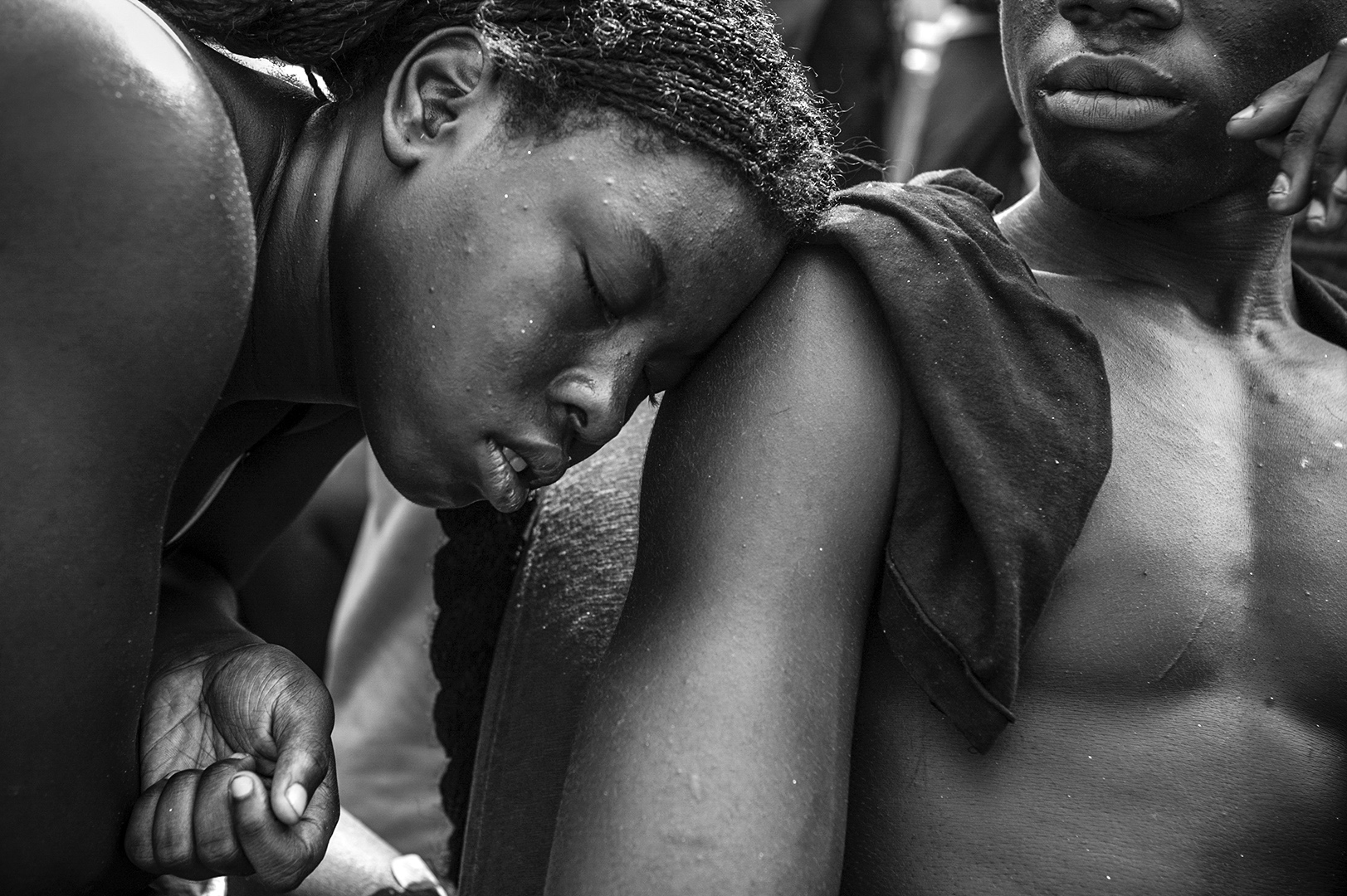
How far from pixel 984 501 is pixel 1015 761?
0.26 metres

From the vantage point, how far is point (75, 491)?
1151 millimetres

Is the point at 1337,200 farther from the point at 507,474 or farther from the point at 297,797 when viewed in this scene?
the point at 297,797

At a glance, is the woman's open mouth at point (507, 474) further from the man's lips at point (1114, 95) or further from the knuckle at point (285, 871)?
the man's lips at point (1114, 95)

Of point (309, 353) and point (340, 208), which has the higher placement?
point (340, 208)

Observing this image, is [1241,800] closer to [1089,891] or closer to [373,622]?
[1089,891]

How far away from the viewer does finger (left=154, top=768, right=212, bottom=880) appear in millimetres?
1297

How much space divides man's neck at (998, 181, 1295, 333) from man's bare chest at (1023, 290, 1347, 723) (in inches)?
4.7

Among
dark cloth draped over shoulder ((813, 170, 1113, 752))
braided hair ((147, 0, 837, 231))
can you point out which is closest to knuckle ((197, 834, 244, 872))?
dark cloth draped over shoulder ((813, 170, 1113, 752))

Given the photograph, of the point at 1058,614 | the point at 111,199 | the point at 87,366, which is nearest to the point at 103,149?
the point at 111,199

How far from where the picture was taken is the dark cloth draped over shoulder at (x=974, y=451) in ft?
4.51

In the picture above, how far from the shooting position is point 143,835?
51.4 inches

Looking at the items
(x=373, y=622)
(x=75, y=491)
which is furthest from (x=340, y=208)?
(x=373, y=622)

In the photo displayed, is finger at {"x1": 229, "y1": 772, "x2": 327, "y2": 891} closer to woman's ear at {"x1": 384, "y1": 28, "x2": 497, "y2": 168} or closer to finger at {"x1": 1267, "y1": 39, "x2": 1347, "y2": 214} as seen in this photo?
woman's ear at {"x1": 384, "y1": 28, "x2": 497, "y2": 168}

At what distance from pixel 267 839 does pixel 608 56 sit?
0.82 meters
